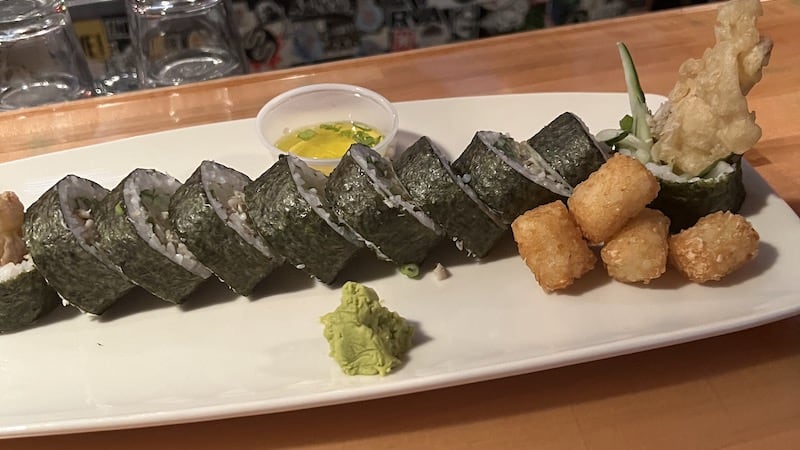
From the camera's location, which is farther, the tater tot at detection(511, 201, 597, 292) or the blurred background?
the blurred background

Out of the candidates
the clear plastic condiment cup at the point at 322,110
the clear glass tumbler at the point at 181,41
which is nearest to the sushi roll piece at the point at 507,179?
the clear plastic condiment cup at the point at 322,110

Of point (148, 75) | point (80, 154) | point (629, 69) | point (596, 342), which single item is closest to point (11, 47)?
point (148, 75)

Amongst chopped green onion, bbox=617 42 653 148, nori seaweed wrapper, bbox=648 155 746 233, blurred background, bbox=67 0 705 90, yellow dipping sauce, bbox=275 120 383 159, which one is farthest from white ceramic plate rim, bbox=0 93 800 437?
blurred background, bbox=67 0 705 90

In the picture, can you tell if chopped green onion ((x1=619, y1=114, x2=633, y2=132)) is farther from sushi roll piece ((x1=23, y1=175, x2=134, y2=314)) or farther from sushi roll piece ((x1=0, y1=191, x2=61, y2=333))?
sushi roll piece ((x1=0, y1=191, x2=61, y2=333))

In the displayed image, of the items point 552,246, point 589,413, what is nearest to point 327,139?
point 552,246

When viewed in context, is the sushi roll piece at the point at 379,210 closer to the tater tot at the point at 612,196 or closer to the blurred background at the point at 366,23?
the tater tot at the point at 612,196

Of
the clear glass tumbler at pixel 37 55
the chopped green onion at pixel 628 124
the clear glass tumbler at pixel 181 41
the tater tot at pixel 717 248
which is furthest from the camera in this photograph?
the clear glass tumbler at pixel 181 41
